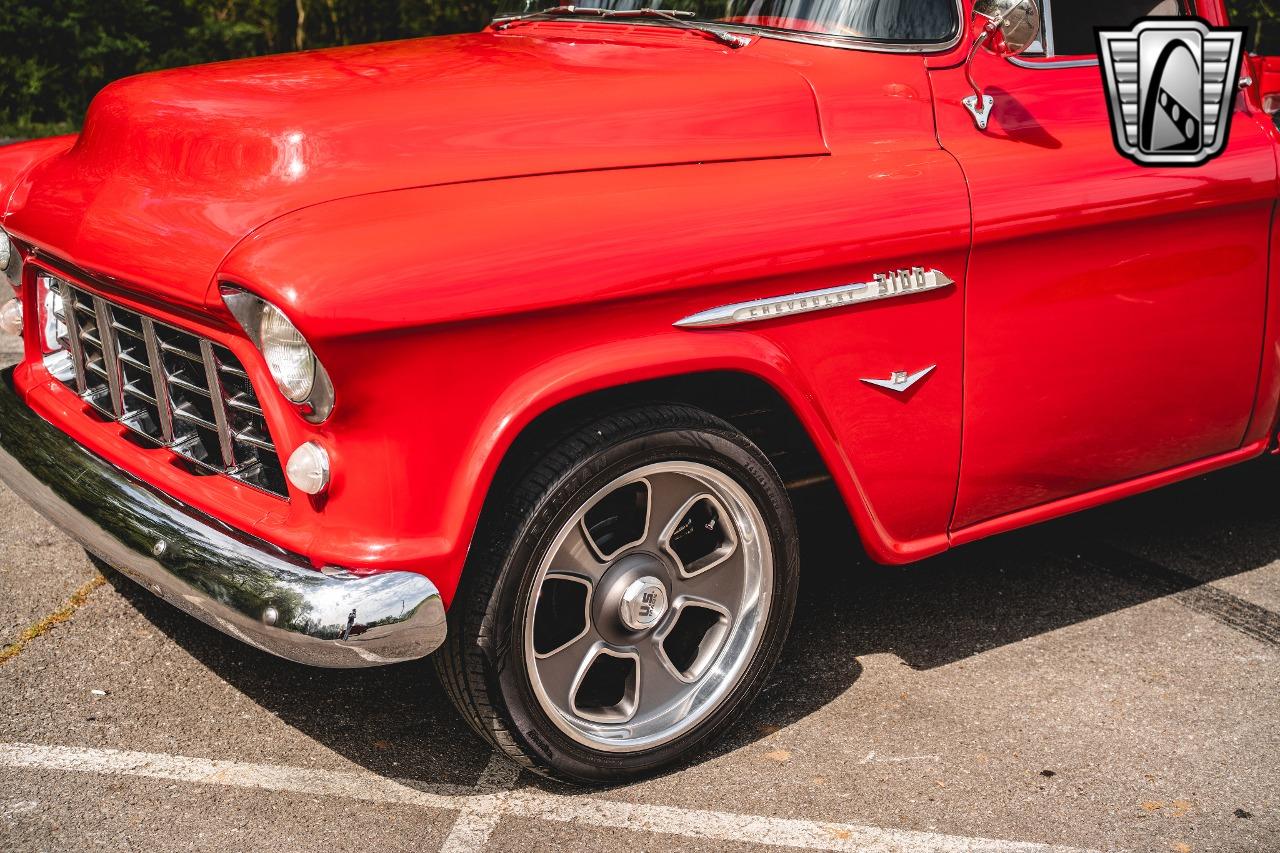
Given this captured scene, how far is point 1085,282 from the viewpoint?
2.98 meters

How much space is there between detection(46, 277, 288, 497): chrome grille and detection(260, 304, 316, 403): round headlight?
0.15m

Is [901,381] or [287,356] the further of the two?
[901,381]

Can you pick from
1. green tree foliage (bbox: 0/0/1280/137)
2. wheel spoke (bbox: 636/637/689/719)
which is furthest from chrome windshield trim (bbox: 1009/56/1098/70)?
green tree foliage (bbox: 0/0/1280/137)

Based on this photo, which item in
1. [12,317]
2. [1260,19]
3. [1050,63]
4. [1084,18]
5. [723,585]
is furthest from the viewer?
[1260,19]

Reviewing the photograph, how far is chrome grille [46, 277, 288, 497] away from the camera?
8.30 feet

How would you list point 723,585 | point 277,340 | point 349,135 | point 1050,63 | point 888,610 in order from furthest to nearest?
point 888,610
point 1050,63
point 723,585
point 349,135
point 277,340

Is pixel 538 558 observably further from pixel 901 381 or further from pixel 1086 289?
pixel 1086 289

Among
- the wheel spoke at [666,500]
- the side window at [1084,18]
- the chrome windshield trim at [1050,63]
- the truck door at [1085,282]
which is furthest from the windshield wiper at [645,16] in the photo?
the wheel spoke at [666,500]

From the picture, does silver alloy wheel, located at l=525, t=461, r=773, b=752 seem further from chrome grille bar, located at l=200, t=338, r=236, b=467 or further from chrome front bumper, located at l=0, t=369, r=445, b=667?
chrome grille bar, located at l=200, t=338, r=236, b=467

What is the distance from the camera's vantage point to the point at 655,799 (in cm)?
273

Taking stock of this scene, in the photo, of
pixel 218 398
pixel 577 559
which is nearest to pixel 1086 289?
pixel 577 559

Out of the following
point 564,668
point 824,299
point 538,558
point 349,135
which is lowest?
point 564,668

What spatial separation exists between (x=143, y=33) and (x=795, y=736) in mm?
9166

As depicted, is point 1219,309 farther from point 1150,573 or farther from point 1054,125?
point 1150,573
